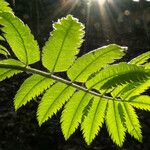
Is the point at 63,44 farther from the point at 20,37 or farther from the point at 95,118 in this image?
the point at 95,118

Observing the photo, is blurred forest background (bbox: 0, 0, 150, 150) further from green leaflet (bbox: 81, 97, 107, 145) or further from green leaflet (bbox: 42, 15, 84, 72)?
green leaflet (bbox: 42, 15, 84, 72)

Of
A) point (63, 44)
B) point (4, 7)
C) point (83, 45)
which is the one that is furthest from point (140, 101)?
point (83, 45)

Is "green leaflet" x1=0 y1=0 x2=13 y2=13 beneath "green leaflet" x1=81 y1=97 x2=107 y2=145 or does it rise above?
above

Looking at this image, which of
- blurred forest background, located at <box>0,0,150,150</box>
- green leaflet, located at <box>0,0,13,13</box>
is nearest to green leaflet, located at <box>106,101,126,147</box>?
green leaflet, located at <box>0,0,13,13</box>

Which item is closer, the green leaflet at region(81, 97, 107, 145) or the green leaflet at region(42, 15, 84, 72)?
the green leaflet at region(42, 15, 84, 72)

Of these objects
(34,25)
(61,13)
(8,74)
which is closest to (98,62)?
(8,74)

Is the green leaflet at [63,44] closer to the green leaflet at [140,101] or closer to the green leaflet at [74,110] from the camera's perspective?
the green leaflet at [74,110]

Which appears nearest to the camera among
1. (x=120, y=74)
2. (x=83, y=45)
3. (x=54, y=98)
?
(x=120, y=74)
